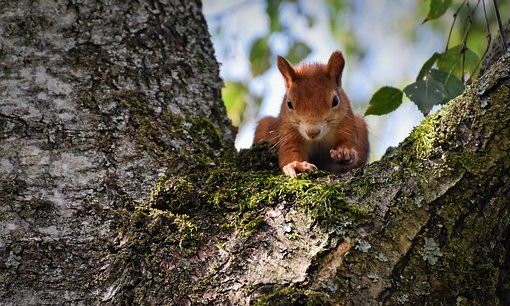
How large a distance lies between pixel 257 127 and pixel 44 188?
5.05 feet

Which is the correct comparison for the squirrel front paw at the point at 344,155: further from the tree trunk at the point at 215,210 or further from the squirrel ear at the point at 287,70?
the tree trunk at the point at 215,210

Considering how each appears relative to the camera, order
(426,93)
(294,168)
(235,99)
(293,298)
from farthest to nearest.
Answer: (235,99), (294,168), (426,93), (293,298)

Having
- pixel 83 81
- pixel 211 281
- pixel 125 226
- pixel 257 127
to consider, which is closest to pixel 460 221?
pixel 211 281

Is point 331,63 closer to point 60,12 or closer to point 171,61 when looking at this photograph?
point 171,61

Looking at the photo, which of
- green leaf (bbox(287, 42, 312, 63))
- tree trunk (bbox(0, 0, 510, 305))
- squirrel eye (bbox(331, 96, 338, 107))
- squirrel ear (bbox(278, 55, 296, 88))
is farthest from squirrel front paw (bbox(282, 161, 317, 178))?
green leaf (bbox(287, 42, 312, 63))

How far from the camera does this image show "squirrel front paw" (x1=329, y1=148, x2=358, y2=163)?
7.61ft

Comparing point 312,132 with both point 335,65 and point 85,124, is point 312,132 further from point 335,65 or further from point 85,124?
point 85,124

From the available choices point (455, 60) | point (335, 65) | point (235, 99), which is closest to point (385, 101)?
point (455, 60)

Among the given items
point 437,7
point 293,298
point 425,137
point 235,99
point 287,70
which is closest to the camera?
Answer: point 293,298

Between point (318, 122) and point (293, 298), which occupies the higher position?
point (318, 122)

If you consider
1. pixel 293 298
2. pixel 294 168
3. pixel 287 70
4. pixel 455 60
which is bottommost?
pixel 293 298

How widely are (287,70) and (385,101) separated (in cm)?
72

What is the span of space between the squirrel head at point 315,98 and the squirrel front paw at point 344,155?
10cm

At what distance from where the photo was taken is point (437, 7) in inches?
82.6
